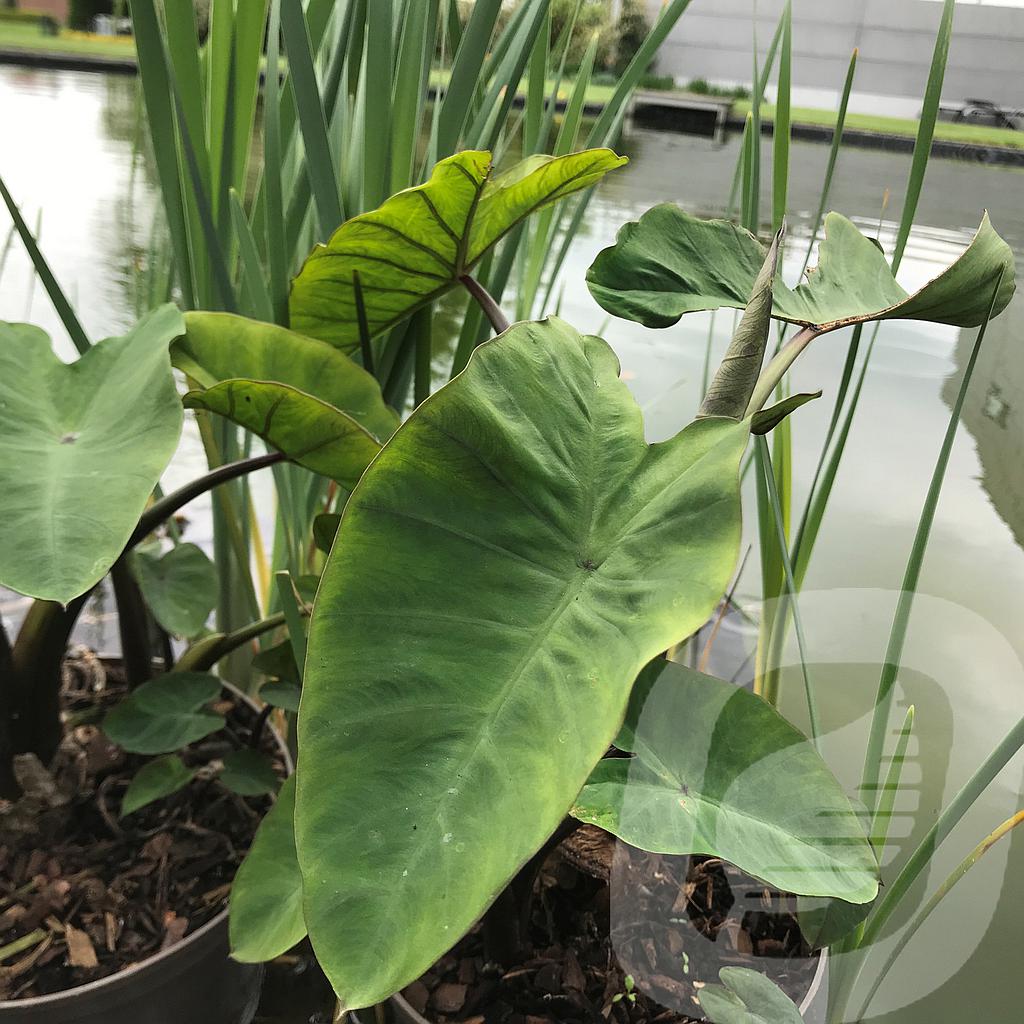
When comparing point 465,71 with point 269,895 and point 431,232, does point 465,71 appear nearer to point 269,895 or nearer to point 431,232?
point 431,232

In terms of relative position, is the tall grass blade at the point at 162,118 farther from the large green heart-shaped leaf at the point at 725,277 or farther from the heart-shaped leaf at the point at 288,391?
the large green heart-shaped leaf at the point at 725,277

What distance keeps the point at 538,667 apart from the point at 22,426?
411 millimetres

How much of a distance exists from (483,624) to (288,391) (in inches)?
9.4

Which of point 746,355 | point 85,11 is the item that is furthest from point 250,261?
point 85,11

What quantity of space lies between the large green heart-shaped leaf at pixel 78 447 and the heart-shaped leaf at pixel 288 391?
0.04 metres

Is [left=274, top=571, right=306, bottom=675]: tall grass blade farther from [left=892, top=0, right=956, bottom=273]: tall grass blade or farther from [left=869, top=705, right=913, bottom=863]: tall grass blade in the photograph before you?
[left=892, top=0, right=956, bottom=273]: tall grass blade

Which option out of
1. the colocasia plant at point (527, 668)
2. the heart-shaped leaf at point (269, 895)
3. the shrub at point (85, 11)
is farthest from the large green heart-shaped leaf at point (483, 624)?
the shrub at point (85, 11)

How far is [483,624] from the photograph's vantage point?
1.20 feet

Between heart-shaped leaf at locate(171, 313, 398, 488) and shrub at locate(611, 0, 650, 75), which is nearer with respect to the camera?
heart-shaped leaf at locate(171, 313, 398, 488)

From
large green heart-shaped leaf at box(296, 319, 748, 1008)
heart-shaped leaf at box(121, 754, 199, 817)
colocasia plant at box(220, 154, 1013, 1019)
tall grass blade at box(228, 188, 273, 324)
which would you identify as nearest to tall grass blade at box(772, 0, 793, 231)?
colocasia plant at box(220, 154, 1013, 1019)

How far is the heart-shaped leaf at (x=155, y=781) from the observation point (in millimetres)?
685

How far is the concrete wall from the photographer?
648 mm

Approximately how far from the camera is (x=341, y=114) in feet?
2.59

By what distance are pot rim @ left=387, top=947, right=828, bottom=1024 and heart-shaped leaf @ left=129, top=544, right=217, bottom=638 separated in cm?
38
